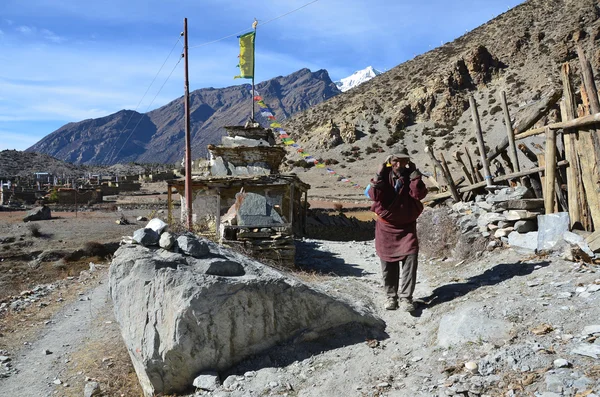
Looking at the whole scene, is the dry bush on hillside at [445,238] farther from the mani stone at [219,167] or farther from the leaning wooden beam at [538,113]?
the mani stone at [219,167]

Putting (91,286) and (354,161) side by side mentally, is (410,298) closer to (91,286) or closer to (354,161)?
(91,286)

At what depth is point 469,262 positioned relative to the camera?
303 inches

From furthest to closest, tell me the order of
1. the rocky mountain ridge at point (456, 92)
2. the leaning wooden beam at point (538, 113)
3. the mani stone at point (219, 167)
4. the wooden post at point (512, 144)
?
the rocky mountain ridge at point (456, 92)
the mani stone at point (219, 167)
the wooden post at point (512, 144)
the leaning wooden beam at point (538, 113)

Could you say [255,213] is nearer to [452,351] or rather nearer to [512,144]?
[512,144]

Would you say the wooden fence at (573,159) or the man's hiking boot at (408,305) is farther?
the wooden fence at (573,159)

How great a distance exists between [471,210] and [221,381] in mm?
5705

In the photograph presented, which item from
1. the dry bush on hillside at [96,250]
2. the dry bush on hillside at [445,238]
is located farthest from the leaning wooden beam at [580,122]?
the dry bush on hillside at [96,250]

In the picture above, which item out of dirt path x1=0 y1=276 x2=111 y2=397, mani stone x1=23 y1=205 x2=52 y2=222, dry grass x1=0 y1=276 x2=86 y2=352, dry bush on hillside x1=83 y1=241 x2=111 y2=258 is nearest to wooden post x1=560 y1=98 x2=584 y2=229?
dirt path x1=0 y1=276 x2=111 y2=397

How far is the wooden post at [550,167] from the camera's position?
6723mm

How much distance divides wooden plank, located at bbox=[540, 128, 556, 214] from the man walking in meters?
2.39

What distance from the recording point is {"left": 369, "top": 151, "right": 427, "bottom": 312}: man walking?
5.58 metres

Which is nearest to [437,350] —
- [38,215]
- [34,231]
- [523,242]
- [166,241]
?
[166,241]

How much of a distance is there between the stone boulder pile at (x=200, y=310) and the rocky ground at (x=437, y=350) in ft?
0.68

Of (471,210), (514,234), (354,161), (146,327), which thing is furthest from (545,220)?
(354,161)
